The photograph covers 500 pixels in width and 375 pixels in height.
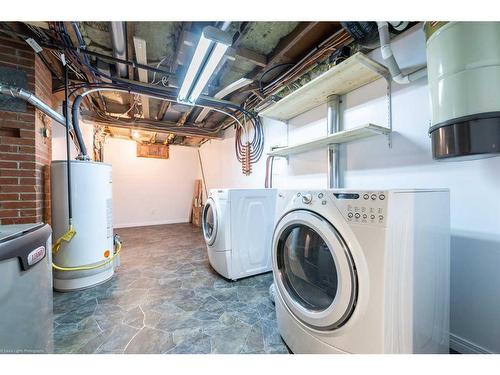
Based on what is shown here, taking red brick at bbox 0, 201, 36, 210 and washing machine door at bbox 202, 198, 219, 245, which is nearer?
red brick at bbox 0, 201, 36, 210

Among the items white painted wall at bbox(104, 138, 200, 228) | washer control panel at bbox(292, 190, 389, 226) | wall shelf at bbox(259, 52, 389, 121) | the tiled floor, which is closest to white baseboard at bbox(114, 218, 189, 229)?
white painted wall at bbox(104, 138, 200, 228)

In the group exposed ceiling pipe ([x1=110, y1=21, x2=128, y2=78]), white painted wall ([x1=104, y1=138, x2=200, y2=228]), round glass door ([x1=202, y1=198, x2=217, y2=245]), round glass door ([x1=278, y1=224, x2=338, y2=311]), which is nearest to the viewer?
round glass door ([x1=278, y1=224, x2=338, y2=311])

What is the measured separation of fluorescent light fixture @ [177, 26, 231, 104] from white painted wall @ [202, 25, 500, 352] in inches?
48.1

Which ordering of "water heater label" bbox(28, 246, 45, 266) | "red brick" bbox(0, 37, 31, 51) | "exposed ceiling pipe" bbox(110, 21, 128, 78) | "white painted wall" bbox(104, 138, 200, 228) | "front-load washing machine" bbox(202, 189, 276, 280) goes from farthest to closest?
"white painted wall" bbox(104, 138, 200, 228), "front-load washing machine" bbox(202, 189, 276, 280), "red brick" bbox(0, 37, 31, 51), "exposed ceiling pipe" bbox(110, 21, 128, 78), "water heater label" bbox(28, 246, 45, 266)

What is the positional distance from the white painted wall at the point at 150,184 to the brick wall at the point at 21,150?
3.37 meters

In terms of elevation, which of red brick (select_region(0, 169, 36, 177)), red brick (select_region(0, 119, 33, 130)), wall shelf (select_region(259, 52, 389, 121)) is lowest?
red brick (select_region(0, 169, 36, 177))

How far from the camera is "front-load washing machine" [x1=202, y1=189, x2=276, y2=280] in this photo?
2115 millimetres

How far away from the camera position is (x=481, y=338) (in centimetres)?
115

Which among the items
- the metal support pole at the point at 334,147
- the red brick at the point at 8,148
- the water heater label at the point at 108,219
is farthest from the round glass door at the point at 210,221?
the red brick at the point at 8,148

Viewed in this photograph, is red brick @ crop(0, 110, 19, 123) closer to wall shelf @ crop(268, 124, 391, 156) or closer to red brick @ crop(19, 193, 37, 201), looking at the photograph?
red brick @ crop(19, 193, 37, 201)

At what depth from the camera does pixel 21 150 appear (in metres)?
1.78

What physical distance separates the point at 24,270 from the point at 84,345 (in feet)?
3.01

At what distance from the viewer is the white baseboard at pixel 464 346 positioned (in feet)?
3.77

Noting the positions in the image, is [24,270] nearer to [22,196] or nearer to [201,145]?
[22,196]
